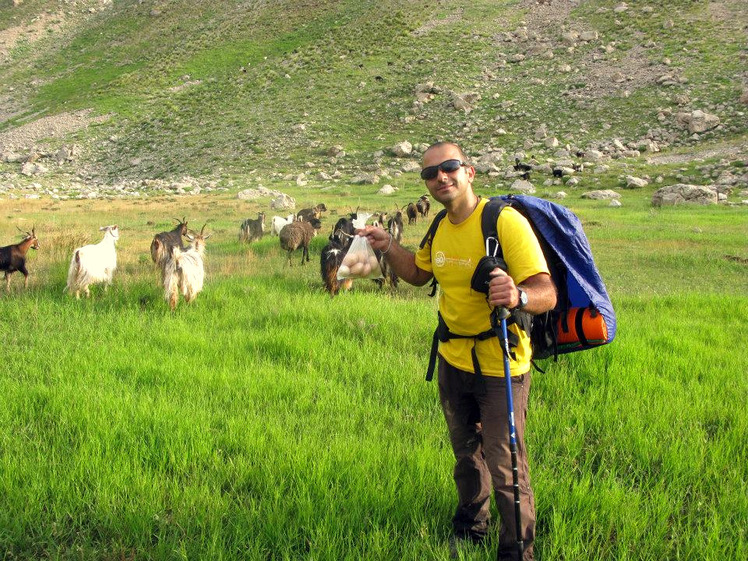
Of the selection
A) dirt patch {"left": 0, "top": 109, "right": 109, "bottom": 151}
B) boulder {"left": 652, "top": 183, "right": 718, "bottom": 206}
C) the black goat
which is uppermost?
dirt patch {"left": 0, "top": 109, "right": 109, "bottom": 151}

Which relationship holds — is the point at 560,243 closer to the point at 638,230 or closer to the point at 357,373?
the point at 357,373

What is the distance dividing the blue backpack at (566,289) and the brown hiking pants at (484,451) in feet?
0.59

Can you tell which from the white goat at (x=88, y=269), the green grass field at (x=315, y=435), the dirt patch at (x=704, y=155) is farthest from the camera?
the dirt patch at (x=704, y=155)

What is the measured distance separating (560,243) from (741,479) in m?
2.00

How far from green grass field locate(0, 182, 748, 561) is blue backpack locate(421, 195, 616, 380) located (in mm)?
970

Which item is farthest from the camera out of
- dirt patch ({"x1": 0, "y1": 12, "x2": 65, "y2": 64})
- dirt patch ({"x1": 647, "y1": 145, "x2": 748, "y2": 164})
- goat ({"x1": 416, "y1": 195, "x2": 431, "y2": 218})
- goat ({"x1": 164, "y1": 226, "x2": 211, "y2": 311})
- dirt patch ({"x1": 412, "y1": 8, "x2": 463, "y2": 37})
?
dirt patch ({"x1": 0, "y1": 12, "x2": 65, "y2": 64})

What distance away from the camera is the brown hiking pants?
2443 millimetres

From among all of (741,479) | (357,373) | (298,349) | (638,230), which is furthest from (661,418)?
(638,230)

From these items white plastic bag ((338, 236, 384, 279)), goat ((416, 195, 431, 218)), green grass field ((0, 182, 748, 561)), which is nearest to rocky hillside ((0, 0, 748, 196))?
goat ((416, 195, 431, 218))

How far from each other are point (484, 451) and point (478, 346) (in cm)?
51

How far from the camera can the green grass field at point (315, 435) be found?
107 inches

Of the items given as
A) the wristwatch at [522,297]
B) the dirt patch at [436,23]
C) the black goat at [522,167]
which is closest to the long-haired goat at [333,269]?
the wristwatch at [522,297]

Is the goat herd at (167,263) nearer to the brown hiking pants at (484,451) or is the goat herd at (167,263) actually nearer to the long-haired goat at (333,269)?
the long-haired goat at (333,269)

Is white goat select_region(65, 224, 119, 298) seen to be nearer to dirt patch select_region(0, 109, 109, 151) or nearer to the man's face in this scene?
the man's face
